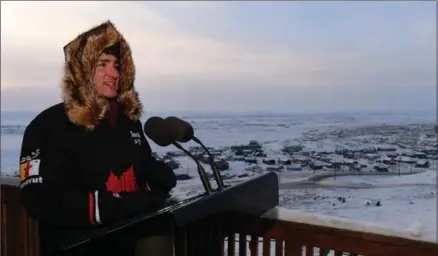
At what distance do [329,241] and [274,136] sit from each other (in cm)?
152

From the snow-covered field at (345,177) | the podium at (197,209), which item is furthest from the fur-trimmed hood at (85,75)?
the snow-covered field at (345,177)

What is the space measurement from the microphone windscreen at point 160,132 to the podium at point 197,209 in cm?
16

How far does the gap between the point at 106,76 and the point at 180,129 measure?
16.2 inches

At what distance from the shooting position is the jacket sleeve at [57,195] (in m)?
1.10

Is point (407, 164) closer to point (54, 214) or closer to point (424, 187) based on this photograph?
point (424, 187)

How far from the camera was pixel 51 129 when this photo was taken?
1360mm

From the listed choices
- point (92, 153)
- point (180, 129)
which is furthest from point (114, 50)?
point (180, 129)

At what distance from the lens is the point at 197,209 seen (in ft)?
3.08

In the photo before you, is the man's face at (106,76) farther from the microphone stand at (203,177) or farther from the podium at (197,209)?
the podium at (197,209)

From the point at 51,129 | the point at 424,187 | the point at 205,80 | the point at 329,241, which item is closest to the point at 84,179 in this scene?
the point at 51,129

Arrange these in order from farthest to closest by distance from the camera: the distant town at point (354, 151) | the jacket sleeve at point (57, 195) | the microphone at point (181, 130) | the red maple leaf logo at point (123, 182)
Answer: the distant town at point (354, 151) < the red maple leaf logo at point (123, 182) < the microphone at point (181, 130) < the jacket sleeve at point (57, 195)

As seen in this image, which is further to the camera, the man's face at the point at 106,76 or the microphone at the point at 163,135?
the man's face at the point at 106,76

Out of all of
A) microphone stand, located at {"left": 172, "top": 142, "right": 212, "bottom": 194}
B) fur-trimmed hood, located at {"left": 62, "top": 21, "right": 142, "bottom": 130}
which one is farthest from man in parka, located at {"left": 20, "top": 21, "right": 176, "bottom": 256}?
microphone stand, located at {"left": 172, "top": 142, "right": 212, "bottom": 194}

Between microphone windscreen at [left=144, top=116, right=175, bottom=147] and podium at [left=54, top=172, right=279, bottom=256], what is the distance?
0.52ft
